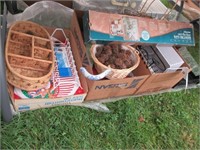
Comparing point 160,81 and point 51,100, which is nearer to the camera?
point 51,100

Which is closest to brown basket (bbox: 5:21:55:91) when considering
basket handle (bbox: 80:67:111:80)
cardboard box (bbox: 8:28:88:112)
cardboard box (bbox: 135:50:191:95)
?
cardboard box (bbox: 8:28:88:112)

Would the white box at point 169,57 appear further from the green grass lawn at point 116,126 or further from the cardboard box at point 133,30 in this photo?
the green grass lawn at point 116,126

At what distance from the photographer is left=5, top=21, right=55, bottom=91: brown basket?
4.66ft

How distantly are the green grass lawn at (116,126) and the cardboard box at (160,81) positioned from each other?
6cm

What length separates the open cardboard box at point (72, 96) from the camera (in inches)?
58.2

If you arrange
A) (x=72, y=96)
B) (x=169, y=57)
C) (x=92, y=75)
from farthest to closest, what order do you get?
(x=169, y=57) → (x=72, y=96) → (x=92, y=75)

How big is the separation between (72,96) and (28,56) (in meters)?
0.35

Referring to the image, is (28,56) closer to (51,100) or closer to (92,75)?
(51,100)

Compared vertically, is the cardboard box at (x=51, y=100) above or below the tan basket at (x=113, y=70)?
below

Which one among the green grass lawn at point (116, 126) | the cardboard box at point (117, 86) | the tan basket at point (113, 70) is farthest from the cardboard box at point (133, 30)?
Answer: the green grass lawn at point (116, 126)

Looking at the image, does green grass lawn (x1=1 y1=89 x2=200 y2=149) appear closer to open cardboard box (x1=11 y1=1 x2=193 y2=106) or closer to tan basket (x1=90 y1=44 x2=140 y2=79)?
open cardboard box (x1=11 y1=1 x2=193 y2=106)

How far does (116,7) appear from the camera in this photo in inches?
76.8

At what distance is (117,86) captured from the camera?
167 centimetres

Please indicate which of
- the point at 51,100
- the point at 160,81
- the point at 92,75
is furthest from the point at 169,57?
the point at 51,100
